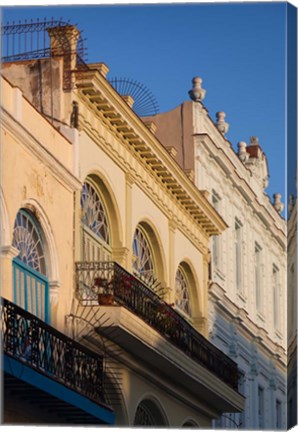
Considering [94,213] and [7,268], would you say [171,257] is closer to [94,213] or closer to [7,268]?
[94,213]

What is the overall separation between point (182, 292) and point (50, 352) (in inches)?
224

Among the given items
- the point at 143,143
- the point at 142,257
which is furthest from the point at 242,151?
the point at 142,257

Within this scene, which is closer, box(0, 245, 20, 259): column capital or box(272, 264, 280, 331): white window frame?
box(0, 245, 20, 259): column capital

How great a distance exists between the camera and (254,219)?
78.7ft

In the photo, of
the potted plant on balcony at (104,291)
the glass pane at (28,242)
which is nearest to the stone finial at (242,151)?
the potted plant on balcony at (104,291)

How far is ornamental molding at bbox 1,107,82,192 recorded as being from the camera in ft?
57.6

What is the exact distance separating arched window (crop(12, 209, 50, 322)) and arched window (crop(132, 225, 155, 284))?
285 centimetres

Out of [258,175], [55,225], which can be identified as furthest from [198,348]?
[55,225]

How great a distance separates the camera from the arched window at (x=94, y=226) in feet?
64.1

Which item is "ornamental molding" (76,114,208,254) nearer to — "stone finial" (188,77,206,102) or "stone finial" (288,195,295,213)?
"stone finial" (188,77,206,102)

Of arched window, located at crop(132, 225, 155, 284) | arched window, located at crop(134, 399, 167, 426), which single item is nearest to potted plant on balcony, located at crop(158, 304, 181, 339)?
arched window, located at crop(132, 225, 155, 284)

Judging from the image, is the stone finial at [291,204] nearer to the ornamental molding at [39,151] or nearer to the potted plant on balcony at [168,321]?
the ornamental molding at [39,151]

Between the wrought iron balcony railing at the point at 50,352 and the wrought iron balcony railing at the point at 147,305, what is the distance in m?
0.84

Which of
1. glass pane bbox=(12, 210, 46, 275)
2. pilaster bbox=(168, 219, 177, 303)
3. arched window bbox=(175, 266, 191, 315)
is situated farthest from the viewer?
arched window bbox=(175, 266, 191, 315)
